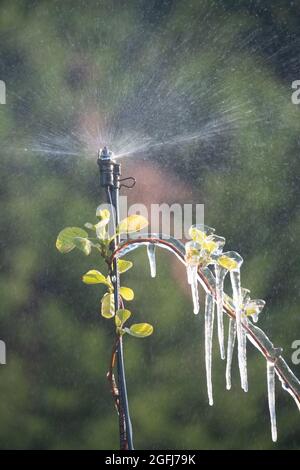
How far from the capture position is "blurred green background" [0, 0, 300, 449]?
2.35m

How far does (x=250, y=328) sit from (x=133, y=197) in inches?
74.1

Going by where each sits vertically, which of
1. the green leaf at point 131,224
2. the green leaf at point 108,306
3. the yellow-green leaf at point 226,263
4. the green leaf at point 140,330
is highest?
the green leaf at point 131,224

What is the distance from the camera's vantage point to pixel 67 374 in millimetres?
2383

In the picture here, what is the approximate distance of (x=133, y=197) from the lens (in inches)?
93.7

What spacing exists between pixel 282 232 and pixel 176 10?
1.04m

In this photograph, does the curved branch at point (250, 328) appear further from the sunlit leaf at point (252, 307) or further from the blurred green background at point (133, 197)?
the blurred green background at point (133, 197)

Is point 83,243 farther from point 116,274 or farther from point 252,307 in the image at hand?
point 252,307

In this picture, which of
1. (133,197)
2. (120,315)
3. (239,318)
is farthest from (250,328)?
(133,197)

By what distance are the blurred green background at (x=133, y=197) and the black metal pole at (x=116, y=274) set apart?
1.74 meters

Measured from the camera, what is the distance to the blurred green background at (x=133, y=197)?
235cm

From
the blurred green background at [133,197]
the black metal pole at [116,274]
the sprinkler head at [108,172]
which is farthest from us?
the blurred green background at [133,197]

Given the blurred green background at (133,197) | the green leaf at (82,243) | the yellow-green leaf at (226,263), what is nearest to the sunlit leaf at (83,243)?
the green leaf at (82,243)

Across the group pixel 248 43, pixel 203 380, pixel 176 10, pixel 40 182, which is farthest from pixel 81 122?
pixel 203 380

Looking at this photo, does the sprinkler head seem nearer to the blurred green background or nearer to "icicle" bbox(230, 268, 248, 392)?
"icicle" bbox(230, 268, 248, 392)
